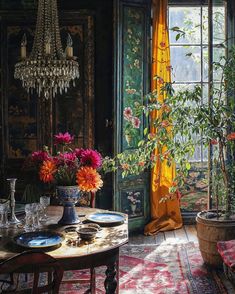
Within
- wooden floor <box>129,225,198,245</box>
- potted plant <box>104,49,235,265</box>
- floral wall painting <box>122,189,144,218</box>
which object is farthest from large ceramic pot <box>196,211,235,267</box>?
floral wall painting <box>122,189,144,218</box>

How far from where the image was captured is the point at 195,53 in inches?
226

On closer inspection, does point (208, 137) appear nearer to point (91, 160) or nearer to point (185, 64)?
point (91, 160)

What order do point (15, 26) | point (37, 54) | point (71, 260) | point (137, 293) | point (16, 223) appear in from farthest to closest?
point (15, 26)
point (137, 293)
point (37, 54)
point (16, 223)
point (71, 260)

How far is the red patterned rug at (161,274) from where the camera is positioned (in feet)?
12.3

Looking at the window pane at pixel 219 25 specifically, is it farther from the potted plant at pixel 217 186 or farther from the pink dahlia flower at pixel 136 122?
the potted plant at pixel 217 186

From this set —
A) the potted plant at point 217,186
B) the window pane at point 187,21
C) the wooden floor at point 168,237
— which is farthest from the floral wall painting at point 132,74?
the potted plant at point 217,186

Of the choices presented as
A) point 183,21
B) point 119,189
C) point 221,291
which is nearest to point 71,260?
point 221,291

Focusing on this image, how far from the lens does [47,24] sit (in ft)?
11.4

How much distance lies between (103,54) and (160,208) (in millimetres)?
1795

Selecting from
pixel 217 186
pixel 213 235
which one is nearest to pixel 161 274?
pixel 213 235

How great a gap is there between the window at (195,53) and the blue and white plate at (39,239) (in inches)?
129

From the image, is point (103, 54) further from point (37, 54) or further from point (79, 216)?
point (79, 216)

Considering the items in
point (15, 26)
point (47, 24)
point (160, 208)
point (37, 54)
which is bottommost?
point (160, 208)

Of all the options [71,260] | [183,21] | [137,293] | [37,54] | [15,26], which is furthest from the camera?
[183,21]
